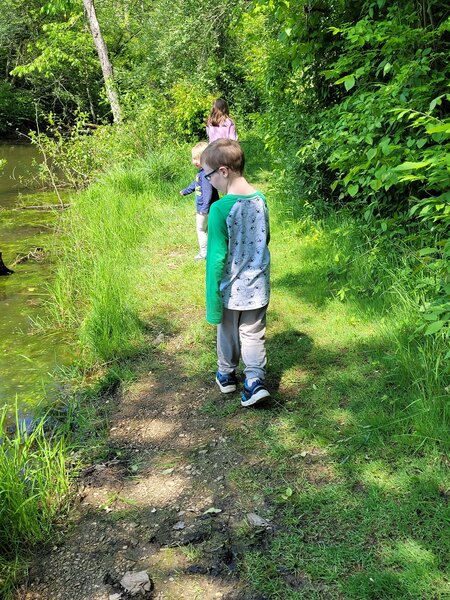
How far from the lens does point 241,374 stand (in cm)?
409

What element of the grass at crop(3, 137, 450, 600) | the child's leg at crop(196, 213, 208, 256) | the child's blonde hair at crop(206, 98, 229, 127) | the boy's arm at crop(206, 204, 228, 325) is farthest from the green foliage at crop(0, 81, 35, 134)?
the boy's arm at crop(206, 204, 228, 325)

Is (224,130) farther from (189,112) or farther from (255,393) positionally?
(189,112)

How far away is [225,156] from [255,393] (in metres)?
1.50

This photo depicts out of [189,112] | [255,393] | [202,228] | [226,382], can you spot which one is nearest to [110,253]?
[202,228]

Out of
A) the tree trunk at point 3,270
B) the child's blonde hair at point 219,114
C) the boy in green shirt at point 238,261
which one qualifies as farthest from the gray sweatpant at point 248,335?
the tree trunk at point 3,270

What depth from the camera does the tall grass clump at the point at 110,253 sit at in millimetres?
4902

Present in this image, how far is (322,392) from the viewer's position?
365 cm

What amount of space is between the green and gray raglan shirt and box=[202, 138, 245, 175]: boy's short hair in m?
0.18

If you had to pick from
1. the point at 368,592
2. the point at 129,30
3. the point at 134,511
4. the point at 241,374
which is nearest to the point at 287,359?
the point at 241,374

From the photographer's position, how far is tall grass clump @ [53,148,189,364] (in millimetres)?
4902

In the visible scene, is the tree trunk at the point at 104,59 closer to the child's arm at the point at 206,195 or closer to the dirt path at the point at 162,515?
the child's arm at the point at 206,195

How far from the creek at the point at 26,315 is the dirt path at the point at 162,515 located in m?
0.86

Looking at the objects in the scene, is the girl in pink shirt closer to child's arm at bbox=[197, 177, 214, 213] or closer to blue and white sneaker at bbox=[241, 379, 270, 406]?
child's arm at bbox=[197, 177, 214, 213]

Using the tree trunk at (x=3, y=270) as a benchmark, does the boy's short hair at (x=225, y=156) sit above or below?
above
